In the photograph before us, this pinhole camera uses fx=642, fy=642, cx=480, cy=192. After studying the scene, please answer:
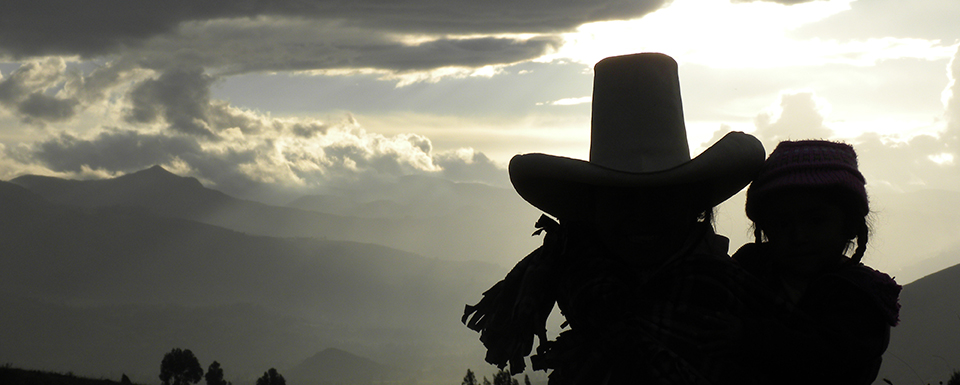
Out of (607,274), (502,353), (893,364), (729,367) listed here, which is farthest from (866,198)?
(893,364)

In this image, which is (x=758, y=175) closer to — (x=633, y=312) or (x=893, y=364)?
(x=633, y=312)

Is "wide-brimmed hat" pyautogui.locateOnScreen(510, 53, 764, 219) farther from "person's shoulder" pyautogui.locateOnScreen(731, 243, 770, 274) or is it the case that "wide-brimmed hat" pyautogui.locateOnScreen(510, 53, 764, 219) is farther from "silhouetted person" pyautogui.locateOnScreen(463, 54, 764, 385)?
"person's shoulder" pyautogui.locateOnScreen(731, 243, 770, 274)

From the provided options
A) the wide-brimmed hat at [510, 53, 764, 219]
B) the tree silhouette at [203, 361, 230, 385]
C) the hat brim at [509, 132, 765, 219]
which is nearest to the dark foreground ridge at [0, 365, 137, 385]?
the hat brim at [509, 132, 765, 219]

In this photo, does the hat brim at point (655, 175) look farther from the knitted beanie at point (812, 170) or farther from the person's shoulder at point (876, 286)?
the person's shoulder at point (876, 286)

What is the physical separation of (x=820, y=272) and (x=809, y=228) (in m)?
0.25

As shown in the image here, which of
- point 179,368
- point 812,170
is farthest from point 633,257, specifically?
point 179,368

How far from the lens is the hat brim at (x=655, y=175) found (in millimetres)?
3131

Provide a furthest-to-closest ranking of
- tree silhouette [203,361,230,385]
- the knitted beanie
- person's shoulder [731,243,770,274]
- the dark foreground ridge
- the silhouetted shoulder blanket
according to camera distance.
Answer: tree silhouette [203,361,230,385] → the dark foreground ridge → person's shoulder [731,243,770,274] → the knitted beanie → the silhouetted shoulder blanket

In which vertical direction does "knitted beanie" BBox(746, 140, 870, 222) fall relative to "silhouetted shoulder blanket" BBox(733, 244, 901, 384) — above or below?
above

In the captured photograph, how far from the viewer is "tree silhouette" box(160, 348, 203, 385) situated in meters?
61.9

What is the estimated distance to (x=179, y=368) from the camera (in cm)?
6322

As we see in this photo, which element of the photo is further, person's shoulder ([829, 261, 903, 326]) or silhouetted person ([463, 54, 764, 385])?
silhouetted person ([463, 54, 764, 385])

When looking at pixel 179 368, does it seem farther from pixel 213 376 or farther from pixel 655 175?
pixel 655 175

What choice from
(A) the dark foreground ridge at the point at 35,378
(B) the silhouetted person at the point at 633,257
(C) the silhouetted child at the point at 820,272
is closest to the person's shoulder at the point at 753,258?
(C) the silhouetted child at the point at 820,272
